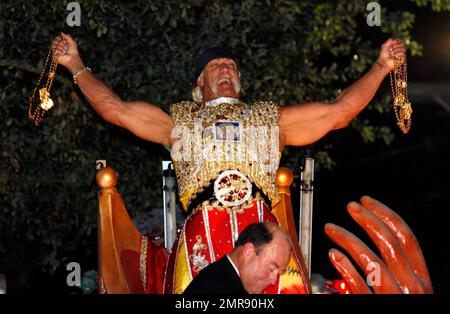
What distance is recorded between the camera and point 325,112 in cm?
733

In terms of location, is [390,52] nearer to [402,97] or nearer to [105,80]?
[402,97]

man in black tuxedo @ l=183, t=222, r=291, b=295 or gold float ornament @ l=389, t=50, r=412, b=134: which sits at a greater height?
gold float ornament @ l=389, t=50, r=412, b=134

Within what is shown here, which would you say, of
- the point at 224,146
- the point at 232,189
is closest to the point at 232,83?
the point at 224,146

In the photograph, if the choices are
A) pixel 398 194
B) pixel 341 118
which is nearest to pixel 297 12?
pixel 341 118

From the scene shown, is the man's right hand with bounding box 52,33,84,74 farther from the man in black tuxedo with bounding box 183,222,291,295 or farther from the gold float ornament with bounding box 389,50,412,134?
the man in black tuxedo with bounding box 183,222,291,295

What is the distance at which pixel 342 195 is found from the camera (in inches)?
592

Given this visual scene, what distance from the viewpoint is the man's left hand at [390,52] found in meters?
7.25

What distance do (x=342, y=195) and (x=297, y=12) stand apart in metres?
4.93

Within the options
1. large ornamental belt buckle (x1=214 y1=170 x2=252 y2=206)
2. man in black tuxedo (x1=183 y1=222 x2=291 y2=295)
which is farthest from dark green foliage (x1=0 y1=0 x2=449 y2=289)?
man in black tuxedo (x1=183 y1=222 x2=291 y2=295)

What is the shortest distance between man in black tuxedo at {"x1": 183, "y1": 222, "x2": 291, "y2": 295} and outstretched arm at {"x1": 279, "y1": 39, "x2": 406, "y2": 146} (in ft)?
5.53

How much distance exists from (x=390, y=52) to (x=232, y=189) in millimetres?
1273

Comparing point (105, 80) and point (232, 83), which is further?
point (105, 80)

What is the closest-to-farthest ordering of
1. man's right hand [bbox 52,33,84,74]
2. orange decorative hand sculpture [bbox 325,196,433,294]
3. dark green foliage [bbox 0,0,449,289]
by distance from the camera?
orange decorative hand sculpture [bbox 325,196,433,294] → man's right hand [bbox 52,33,84,74] → dark green foliage [bbox 0,0,449,289]

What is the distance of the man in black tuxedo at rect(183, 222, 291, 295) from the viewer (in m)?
5.62
